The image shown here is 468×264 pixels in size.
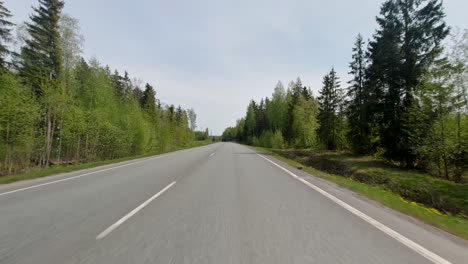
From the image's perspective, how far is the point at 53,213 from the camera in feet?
17.9

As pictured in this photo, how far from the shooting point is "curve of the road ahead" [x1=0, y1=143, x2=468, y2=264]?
134 inches

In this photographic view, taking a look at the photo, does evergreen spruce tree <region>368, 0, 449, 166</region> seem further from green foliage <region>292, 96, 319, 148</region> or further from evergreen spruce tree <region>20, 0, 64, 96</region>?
evergreen spruce tree <region>20, 0, 64, 96</region>

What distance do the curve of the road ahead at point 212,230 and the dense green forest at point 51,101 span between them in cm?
1382

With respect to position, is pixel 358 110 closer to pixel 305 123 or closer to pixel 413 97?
pixel 413 97

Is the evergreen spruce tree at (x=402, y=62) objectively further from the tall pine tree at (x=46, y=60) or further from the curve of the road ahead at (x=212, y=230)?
the tall pine tree at (x=46, y=60)

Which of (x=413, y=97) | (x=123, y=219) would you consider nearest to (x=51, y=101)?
(x=123, y=219)

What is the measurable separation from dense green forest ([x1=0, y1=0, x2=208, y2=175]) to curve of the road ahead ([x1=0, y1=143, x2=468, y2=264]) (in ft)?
45.3

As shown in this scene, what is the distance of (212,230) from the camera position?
439 cm

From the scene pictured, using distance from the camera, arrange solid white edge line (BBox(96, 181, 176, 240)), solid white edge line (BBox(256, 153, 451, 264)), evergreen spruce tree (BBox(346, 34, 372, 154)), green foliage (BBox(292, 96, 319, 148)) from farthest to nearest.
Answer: green foliage (BBox(292, 96, 319, 148)) < evergreen spruce tree (BBox(346, 34, 372, 154)) < solid white edge line (BBox(96, 181, 176, 240)) < solid white edge line (BBox(256, 153, 451, 264))

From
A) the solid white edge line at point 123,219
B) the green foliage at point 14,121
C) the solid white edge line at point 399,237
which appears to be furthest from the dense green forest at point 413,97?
the green foliage at point 14,121

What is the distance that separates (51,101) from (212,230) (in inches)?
841

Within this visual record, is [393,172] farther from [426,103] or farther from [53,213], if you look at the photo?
[53,213]

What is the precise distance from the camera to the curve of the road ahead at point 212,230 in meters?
3.40

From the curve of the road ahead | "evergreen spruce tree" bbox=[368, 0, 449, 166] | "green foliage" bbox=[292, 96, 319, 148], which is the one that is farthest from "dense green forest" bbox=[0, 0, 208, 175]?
"green foliage" bbox=[292, 96, 319, 148]
